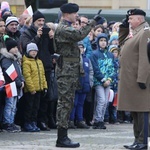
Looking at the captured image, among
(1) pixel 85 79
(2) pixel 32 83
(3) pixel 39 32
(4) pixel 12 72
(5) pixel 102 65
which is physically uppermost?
(3) pixel 39 32

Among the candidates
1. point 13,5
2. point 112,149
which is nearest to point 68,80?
point 112,149

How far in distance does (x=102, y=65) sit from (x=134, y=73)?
493 cm

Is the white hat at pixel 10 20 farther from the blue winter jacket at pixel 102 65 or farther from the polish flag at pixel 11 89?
the blue winter jacket at pixel 102 65

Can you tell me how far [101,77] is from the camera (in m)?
17.7

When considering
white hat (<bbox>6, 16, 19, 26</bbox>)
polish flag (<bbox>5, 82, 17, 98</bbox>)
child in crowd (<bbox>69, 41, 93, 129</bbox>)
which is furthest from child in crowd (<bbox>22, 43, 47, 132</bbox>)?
child in crowd (<bbox>69, 41, 93, 129</bbox>)

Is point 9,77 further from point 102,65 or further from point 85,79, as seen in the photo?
point 102,65

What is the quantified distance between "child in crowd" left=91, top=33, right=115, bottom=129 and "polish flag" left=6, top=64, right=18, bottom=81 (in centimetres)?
254

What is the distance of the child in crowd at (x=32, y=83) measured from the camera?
16.0m

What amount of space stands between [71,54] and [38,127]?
3626 millimetres

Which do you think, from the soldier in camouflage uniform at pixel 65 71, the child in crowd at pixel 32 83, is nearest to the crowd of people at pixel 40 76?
the child in crowd at pixel 32 83

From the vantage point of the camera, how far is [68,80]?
13164 millimetres

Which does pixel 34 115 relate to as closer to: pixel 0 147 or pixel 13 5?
pixel 0 147

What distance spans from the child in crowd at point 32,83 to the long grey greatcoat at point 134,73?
3.12 meters

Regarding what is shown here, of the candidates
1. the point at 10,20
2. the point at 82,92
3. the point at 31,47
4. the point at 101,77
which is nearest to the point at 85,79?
the point at 82,92
